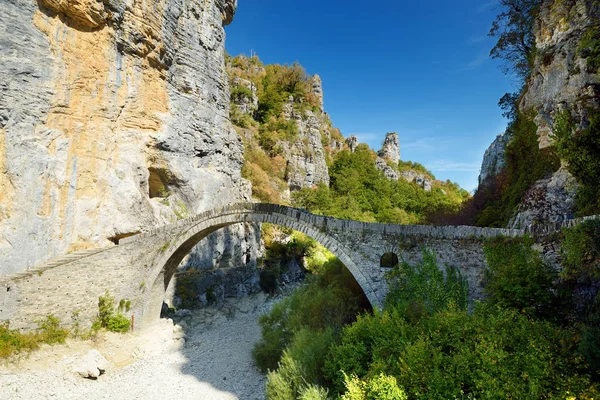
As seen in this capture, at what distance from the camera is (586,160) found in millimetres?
8695

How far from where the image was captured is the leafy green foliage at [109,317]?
41.9ft

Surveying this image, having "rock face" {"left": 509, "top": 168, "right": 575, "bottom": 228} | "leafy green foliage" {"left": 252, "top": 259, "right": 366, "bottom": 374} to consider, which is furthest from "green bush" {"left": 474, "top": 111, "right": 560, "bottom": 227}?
"leafy green foliage" {"left": 252, "top": 259, "right": 366, "bottom": 374}

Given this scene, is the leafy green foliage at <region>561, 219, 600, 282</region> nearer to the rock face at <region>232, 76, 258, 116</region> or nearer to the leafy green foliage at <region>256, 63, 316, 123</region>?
the rock face at <region>232, 76, 258, 116</region>

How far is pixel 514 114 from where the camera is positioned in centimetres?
1639

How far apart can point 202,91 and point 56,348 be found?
51.6 feet

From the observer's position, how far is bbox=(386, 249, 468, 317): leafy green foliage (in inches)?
348

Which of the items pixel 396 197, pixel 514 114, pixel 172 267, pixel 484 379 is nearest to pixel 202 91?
pixel 172 267

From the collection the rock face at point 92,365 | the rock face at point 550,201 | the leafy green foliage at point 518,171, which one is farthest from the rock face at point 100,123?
the rock face at point 550,201

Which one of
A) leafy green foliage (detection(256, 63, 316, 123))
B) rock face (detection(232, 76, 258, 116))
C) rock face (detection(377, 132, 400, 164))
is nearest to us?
rock face (detection(232, 76, 258, 116))

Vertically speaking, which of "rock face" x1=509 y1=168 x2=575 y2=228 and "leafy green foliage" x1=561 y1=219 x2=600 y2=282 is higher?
"rock face" x1=509 y1=168 x2=575 y2=228

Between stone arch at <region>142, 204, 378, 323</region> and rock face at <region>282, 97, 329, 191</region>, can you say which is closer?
stone arch at <region>142, 204, 378, 323</region>

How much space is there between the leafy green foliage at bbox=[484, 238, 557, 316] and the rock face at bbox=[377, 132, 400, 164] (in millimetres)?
51300

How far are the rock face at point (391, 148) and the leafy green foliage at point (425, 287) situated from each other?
5038cm

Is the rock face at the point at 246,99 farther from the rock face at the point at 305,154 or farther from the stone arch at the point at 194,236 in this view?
the stone arch at the point at 194,236
